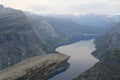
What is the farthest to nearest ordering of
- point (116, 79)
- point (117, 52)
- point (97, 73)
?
1. point (117, 52)
2. point (97, 73)
3. point (116, 79)

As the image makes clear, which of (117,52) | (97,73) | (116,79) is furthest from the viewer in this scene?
(117,52)

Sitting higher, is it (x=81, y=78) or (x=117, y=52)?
(x=117, y=52)

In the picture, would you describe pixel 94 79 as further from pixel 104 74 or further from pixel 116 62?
pixel 116 62

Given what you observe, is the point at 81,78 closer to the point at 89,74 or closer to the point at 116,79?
the point at 89,74

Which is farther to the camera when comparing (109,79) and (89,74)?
(89,74)

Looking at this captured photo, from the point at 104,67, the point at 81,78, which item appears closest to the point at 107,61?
the point at 104,67

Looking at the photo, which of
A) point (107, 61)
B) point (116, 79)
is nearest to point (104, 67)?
point (107, 61)
